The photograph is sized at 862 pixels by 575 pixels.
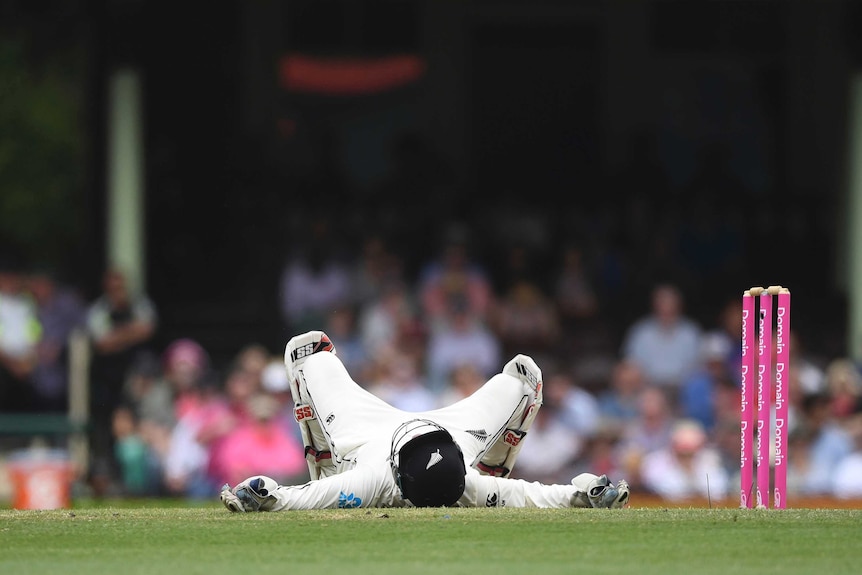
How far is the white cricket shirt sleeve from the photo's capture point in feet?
24.1

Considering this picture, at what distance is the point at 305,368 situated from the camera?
7961mm

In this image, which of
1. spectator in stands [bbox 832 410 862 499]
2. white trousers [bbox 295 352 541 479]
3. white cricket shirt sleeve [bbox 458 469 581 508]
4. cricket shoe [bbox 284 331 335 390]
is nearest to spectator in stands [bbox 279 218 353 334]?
spectator in stands [bbox 832 410 862 499]

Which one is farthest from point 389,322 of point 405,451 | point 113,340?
point 405,451

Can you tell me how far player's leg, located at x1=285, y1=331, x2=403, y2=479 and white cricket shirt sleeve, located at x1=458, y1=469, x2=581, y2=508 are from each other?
1.72ft

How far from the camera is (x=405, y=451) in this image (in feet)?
23.0

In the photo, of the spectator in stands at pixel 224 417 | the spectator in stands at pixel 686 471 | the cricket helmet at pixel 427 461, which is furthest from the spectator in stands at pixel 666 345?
the cricket helmet at pixel 427 461

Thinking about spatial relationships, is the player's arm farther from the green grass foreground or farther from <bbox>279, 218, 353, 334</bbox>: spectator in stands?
<bbox>279, 218, 353, 334</bbox>: spectator in stands

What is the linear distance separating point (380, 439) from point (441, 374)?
23.3 feet

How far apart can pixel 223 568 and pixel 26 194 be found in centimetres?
2493

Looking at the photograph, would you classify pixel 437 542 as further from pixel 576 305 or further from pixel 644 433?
pixel 576 305

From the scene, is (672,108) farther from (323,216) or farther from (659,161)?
(323,216)

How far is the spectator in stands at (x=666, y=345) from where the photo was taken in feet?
47.8

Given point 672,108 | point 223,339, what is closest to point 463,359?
point 223,339

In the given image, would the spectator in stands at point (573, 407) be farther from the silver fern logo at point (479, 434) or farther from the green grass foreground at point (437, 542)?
the green grass foreground at point (437, 542)
